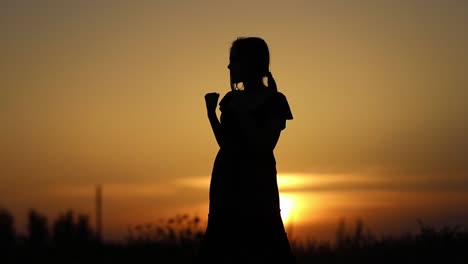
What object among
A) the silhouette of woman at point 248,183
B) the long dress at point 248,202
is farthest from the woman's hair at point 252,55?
the long dress at point 248,202

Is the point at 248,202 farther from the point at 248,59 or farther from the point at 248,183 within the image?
the point at 248,59

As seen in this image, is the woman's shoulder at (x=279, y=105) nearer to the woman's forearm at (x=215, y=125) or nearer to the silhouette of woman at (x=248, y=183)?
the silhouette of woman at (x=248, y=183)

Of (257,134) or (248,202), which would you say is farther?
(248,202)

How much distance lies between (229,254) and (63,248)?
452 centimetres

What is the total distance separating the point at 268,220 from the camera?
742cm

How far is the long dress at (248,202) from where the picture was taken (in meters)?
7.37

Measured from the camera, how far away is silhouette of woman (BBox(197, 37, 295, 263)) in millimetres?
7367

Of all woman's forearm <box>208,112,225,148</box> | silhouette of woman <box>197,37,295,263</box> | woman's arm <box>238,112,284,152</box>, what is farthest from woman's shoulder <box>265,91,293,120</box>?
woman's forearm <box>208,112,225,148</box>

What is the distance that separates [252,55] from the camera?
746 cm

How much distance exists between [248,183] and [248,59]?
93 cm

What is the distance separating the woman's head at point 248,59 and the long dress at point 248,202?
215 millimetres

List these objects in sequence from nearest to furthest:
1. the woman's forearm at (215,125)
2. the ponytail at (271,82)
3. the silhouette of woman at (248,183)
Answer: the woman's forearm at (215,125) → the silhouette of woman at (248,183) → the ponytail at (271,82)

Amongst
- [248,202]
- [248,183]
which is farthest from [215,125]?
[248,202]

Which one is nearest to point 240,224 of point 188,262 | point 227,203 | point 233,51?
point 227,203
